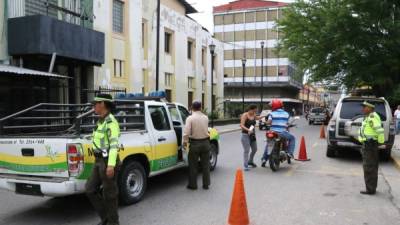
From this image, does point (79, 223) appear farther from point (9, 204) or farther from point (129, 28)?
point (129, 28)

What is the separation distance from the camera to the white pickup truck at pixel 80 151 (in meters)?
6.47

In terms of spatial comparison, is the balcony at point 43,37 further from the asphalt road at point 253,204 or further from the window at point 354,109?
the window at point 354,109

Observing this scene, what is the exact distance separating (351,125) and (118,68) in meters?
15.7

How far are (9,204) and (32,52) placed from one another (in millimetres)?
10692

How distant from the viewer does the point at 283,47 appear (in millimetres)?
36781

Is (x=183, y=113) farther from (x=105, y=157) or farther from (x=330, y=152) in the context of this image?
(x=330, y=152)

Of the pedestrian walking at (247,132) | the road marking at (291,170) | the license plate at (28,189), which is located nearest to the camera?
the license plate at (28,189)

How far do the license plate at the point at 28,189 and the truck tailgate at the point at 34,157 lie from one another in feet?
0.54

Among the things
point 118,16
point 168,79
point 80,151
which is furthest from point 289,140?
point 168,79

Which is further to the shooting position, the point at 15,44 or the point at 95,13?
the point at 95,13

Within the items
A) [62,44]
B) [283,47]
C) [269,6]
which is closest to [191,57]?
[283,47]

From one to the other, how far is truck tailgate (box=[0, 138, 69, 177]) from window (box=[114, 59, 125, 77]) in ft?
60.6

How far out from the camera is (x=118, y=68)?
1003 inches

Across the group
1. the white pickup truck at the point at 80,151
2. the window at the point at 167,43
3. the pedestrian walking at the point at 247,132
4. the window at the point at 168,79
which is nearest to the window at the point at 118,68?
the window at the point at 168,79
